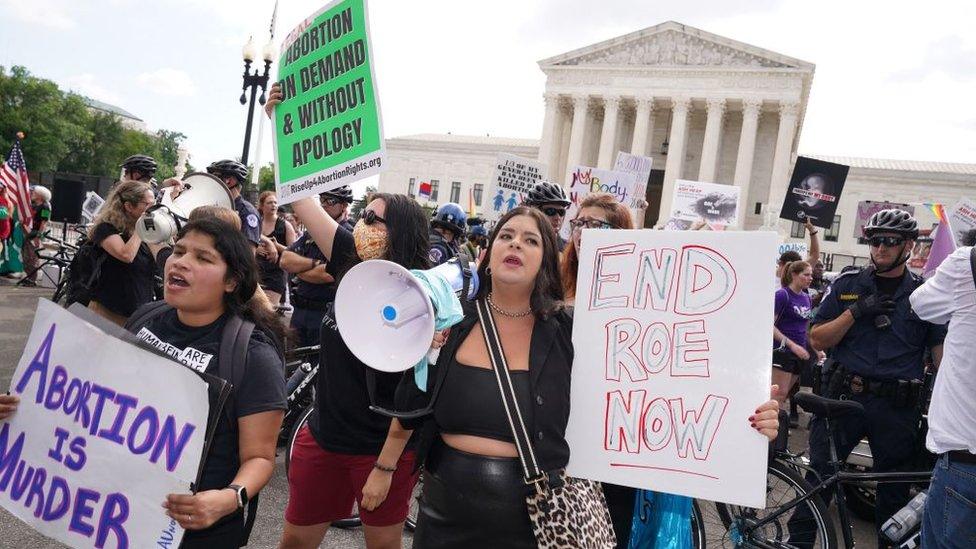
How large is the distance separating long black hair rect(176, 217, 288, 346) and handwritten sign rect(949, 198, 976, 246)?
7508mm

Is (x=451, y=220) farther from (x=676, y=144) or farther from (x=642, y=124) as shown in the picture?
(x=642, y=124)

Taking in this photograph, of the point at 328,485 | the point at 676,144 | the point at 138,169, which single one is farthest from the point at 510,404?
the point at 676,144

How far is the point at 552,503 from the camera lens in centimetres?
213

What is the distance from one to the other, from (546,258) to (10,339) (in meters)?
8.19

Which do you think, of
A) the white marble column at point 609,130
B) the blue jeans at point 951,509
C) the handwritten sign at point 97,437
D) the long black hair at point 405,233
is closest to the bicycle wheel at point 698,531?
the blue jeans at point 951,509

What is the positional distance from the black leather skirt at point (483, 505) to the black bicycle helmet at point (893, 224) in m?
3.05

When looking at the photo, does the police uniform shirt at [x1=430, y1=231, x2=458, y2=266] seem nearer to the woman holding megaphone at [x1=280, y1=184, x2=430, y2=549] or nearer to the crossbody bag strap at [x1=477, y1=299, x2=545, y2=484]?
the woman holding megaphone at [x1=280, y1=184, x2=430, y2=549]

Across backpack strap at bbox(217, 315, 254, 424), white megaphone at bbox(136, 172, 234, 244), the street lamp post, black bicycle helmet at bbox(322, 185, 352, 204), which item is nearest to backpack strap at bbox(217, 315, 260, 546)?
backpack strap at bbox(217, 315, 254, 424)

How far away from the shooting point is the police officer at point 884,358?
4051mm

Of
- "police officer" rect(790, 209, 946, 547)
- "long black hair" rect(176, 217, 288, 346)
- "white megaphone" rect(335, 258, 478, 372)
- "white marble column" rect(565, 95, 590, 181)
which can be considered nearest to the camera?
"white megaphone" rect(335, 258, 478, 372)

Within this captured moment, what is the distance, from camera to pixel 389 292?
7.03 feet

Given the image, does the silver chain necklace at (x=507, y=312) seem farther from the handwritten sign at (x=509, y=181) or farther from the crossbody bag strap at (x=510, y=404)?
the handwritten sign at (x=509, y=181)

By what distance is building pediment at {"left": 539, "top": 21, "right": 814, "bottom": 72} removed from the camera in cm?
5247

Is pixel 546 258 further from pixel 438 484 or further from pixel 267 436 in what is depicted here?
pixel 267 436
